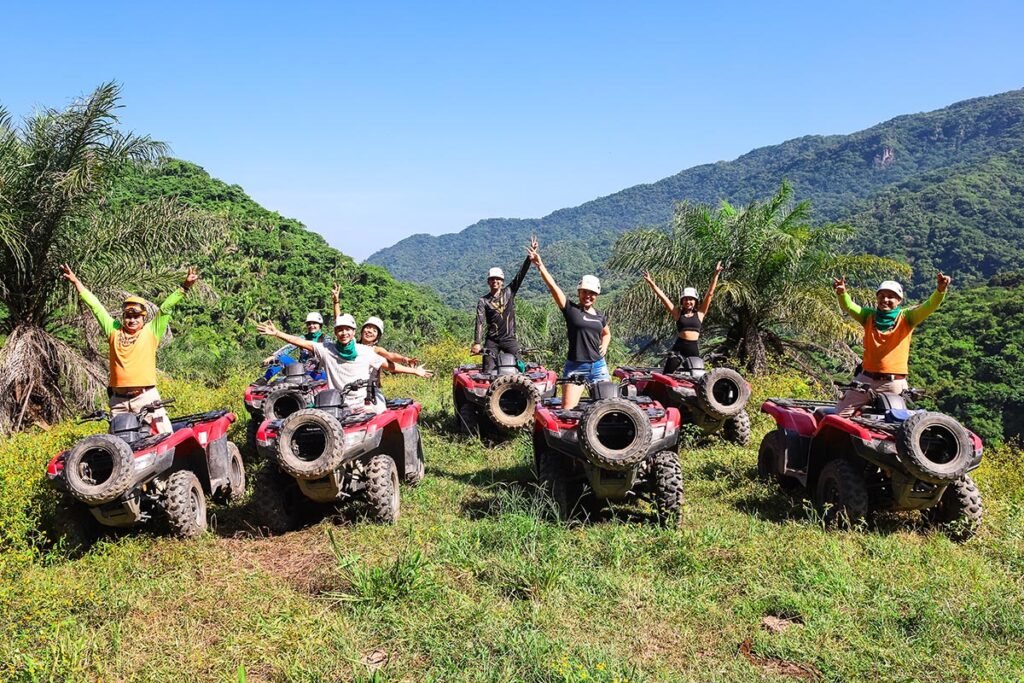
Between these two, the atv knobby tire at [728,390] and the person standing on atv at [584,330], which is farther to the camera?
the atv knobby tire at [728,390]

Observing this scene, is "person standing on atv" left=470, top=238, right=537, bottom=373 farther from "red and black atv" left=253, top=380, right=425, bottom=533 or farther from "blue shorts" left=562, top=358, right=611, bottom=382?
"red and black atv" left=253, top=380, right=425, bottom=533

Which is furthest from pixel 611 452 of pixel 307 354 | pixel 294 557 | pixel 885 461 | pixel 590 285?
pixel 307 354

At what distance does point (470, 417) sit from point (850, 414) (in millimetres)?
4486

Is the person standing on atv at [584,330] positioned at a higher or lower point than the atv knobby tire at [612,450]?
higher

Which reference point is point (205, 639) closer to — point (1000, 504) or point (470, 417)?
point (470, 417)

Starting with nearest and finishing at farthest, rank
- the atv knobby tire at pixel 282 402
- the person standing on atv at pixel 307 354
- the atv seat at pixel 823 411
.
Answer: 1. the atv seat at pixel 823 411
2. the atv knobby tire at pixel 282 402
3. the person standing on atv at pixel 307 354

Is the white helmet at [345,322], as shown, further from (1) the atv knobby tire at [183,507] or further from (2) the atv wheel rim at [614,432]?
(2) the atv wheel rim at [614,432]

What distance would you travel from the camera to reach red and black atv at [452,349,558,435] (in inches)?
325

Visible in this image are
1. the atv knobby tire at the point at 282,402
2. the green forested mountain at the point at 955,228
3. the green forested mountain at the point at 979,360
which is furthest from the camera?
the green forested mountain at the point at 955,228

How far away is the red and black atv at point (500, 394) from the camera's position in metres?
8.27

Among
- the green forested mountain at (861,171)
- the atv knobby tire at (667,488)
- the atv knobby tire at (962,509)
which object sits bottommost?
the atv knobby tire at (962,509)

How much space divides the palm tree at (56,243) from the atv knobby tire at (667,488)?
8468mm

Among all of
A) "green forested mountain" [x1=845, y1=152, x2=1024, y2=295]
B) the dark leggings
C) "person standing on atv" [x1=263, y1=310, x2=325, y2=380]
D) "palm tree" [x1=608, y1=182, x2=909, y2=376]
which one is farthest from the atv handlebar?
"green forested mountain" [x1=845, y1=152, x2=1024, y2=295]

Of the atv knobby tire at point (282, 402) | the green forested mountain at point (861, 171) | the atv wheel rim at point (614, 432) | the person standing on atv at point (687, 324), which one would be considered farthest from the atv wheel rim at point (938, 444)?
the green forested mountain at point (861, 171)
